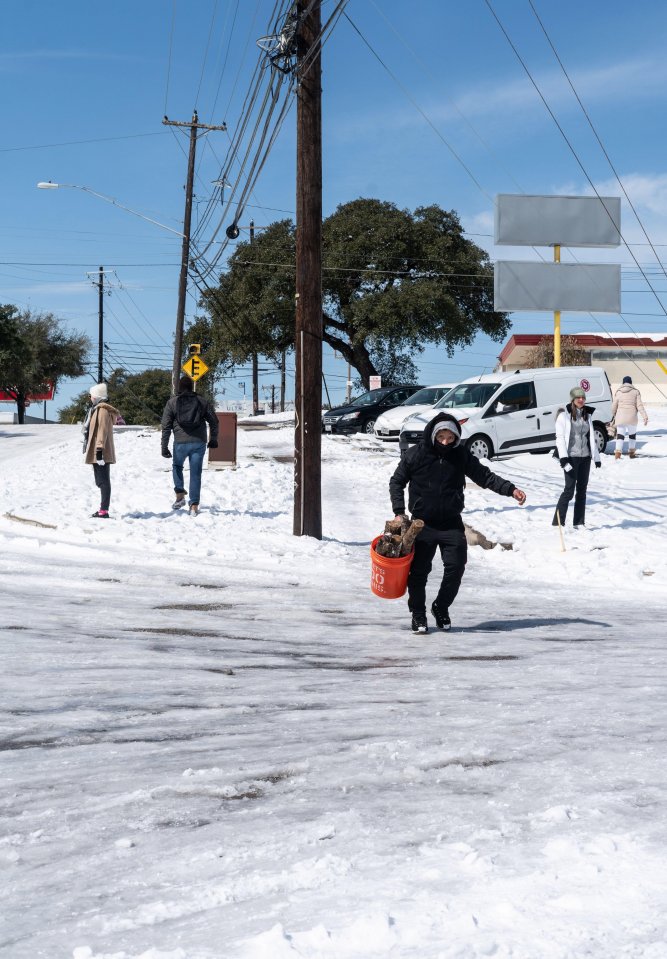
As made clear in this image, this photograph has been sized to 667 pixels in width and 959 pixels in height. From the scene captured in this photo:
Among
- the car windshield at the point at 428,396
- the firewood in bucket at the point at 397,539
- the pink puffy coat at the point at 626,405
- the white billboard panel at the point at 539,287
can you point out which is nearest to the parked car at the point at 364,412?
the car windshield at the point at 428,396

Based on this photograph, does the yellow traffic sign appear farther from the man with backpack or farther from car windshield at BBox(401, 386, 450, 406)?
the man with backpack

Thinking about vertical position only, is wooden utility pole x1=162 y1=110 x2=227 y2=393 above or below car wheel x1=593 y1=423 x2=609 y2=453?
above

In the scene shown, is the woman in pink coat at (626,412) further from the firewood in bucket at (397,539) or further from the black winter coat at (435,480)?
the firewood in bucket at (397,539)

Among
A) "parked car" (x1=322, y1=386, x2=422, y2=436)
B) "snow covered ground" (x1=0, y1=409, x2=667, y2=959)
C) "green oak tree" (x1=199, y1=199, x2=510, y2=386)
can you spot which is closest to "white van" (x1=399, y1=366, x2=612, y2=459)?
"parked car" (x1=322, y1=386, x2=422, y2=436)

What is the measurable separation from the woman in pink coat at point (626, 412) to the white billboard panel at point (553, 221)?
9.26 m

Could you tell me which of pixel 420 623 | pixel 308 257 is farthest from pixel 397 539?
pixel 308 257

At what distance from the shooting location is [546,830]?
367cm

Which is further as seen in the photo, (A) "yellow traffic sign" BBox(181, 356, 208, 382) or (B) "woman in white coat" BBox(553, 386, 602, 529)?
(A) "yellow traffic sign" BBox(181, 356, 208, 382)

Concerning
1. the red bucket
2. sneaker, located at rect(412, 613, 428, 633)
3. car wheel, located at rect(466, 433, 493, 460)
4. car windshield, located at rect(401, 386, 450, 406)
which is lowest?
sneaker, located at rect(412, 613, 428, 633)

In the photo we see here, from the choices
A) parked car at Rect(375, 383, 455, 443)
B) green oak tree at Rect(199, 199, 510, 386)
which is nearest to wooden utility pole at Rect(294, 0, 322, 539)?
parked car at Rect(375, 383, 455, 443)

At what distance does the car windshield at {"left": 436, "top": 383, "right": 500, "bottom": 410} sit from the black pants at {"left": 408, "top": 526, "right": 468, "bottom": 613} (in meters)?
16.0

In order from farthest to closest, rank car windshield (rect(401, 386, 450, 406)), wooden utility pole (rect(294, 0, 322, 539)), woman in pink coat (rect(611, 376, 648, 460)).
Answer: car windshield (rect(401, 386, 450, 406)) < woman in pink coat (rect(611, 376, 648, 460)) < wooden utility pole (rect(294, 0, 322, 539))

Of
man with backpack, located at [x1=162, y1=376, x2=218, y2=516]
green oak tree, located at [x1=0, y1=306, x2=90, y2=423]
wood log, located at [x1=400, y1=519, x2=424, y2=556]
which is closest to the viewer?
wood log, located at [x1=400, y1=519, x2=424, y2=556]

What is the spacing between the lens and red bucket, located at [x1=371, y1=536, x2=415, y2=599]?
8.00 metres
